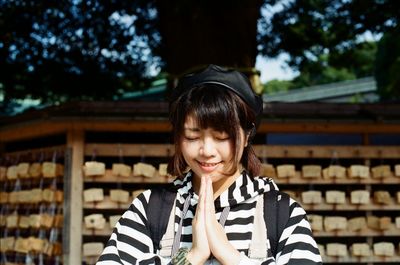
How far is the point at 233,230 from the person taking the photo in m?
1.96

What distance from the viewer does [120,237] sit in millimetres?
1999

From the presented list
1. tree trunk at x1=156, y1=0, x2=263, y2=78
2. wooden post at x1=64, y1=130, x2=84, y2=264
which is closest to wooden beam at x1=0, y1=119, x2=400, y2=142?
wooden post at x1=64, y1=130, x2=84, y2=264

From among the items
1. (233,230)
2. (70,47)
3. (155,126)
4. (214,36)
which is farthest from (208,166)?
(70,47)

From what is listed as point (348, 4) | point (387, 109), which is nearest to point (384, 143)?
point (387, 109)

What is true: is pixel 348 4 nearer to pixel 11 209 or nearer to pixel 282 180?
pixel 282 180

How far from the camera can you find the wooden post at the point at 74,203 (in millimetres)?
5289

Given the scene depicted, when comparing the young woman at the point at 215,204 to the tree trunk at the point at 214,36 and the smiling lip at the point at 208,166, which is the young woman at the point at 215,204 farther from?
the tree trunk at the point at 214,36

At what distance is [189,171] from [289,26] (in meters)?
6.74

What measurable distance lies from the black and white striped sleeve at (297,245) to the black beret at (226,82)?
355mm

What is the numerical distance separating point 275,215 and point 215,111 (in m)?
0.37

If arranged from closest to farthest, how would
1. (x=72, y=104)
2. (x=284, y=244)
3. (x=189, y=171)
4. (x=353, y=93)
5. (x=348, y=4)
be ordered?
(x=284, y=244) < (x=189, y=171) < (x=72, y=104) < (x=348, y=4) < (x=353, y=93)

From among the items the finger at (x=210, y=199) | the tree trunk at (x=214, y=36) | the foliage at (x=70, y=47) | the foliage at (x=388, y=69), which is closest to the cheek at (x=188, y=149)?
the finger at (x=210, y=199)

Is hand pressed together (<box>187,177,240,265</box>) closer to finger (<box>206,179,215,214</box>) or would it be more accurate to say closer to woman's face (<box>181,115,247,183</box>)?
finger (<box>206,179,215,214</box>)

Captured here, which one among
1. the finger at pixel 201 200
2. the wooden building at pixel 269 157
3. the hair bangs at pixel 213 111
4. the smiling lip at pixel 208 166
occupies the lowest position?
the finger at pixel 201 200
